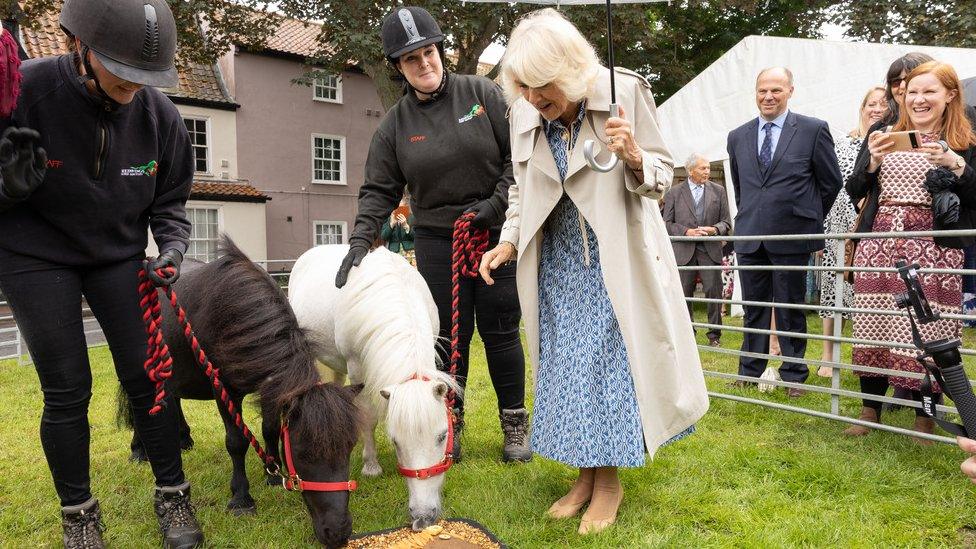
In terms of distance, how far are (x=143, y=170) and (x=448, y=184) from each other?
1.56m

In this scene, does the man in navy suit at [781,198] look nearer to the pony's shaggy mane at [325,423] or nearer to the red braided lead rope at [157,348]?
the pony's shaggy mane at [325,423]

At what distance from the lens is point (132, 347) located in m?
2.89

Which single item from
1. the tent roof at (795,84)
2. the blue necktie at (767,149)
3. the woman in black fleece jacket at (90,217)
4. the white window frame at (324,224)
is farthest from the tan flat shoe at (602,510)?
the white window frame at (324,224)

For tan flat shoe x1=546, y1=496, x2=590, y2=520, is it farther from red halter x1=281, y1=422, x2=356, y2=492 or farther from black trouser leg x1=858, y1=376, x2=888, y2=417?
black trouser leg x1=858, y1=376, x2=888, y2=417

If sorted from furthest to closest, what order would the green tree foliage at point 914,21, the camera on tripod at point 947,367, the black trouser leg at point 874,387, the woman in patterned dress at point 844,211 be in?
the green tree foliage at point 914,21 → the woman in patterned dress at point 844,211 → the black trouser leg at point 874,387 → the camera on tripod at point 947,367

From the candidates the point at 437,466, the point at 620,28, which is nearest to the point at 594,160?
the point at 437,466

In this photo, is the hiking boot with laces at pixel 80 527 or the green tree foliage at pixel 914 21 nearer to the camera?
the hiking boot with laces at pixel 80 527

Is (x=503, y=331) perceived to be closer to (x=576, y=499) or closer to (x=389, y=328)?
(x=389, y=328)

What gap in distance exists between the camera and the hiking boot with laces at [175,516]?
2.95 m

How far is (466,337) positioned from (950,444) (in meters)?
2.69

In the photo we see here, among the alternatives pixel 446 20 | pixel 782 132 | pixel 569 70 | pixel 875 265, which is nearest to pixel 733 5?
pixel 446 20

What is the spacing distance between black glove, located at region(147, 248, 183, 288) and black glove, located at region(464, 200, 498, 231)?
1.51 m

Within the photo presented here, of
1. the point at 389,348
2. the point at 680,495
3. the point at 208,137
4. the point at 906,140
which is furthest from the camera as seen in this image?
the point at 208,137

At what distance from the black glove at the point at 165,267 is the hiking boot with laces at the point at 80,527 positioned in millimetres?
1002
